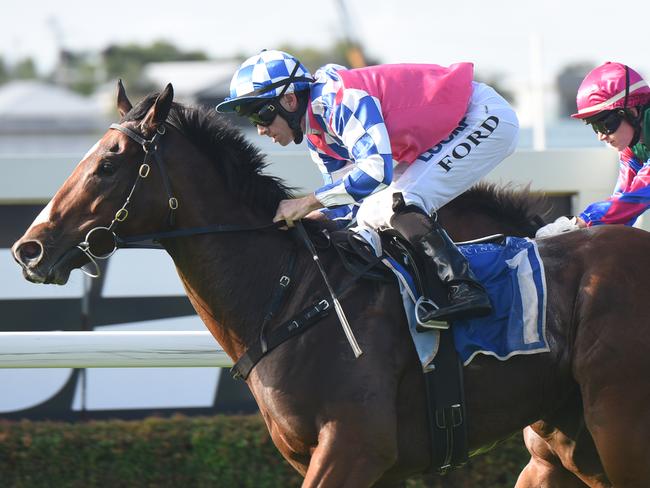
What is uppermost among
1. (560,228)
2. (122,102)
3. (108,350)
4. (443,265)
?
(122,102)

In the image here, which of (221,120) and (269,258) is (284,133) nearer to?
(221,120)

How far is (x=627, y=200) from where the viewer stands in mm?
3830

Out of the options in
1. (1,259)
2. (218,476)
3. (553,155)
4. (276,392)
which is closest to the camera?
(276,392)

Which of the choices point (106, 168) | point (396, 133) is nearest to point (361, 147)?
point (396, 133)

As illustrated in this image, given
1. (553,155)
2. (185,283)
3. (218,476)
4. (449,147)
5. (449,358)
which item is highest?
(449,147)

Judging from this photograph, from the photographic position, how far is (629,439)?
10.9 ft

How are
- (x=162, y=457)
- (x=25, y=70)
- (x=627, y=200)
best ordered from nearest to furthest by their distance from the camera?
(x=627, y=200) < (x=162, y=457) < (x=25, y=70)

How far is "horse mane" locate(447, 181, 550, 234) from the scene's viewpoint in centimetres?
473

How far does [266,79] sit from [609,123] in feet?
4.41

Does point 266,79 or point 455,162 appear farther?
point 455,162

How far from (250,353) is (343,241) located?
0.51 metres

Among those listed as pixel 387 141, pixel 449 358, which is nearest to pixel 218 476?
pixel 449 358

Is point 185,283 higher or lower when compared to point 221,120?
lower

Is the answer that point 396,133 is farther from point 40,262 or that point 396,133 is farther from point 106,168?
point 40,262
